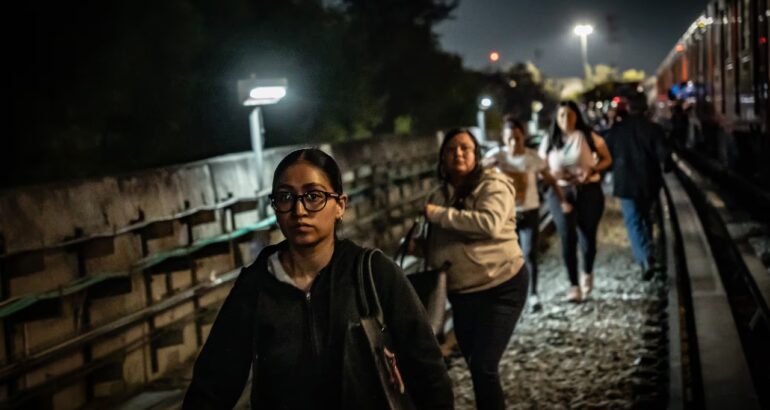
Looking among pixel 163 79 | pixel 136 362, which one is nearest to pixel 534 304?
pixel 136 362

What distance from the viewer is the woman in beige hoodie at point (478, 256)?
475cm

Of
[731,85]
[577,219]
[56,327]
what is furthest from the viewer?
[731,85]

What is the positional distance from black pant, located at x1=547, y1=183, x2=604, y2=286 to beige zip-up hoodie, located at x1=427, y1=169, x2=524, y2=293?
13.0ft

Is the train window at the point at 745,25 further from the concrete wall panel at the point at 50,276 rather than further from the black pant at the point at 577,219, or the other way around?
the concrete wall panel at the point at 50,276

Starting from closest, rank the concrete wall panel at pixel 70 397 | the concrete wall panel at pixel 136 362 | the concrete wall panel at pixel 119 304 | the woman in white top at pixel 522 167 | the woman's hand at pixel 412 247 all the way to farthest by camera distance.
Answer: the woman's hand at pixel 412 247 → the concrete wall panel at pixel 70 397 → the concrete wall panel at pixel 119 304 → the concrete wall panel at pixel 136 362 → the woman in white top at pixel 522 167

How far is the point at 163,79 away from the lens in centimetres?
1516

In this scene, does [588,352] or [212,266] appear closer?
[588,352]

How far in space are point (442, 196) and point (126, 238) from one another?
9.07ft

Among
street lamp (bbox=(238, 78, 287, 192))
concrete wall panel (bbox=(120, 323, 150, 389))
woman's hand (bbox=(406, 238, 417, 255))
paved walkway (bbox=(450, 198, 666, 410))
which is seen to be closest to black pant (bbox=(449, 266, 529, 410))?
woman's hand (bbox=(406, 238, 417, 255))

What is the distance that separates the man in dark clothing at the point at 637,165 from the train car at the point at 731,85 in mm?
5363

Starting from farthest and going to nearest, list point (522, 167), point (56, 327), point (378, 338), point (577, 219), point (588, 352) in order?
point (577, 219)
point (522, 167)
point (588, 352)
point (56, 327)
point (378, 338)

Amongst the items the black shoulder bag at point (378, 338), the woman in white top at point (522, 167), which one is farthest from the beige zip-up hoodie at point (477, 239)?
the woman in white top at point (522, 167)

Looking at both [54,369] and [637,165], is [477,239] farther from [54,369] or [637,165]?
[637,165]

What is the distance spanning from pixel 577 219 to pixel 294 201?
670 centimetres
